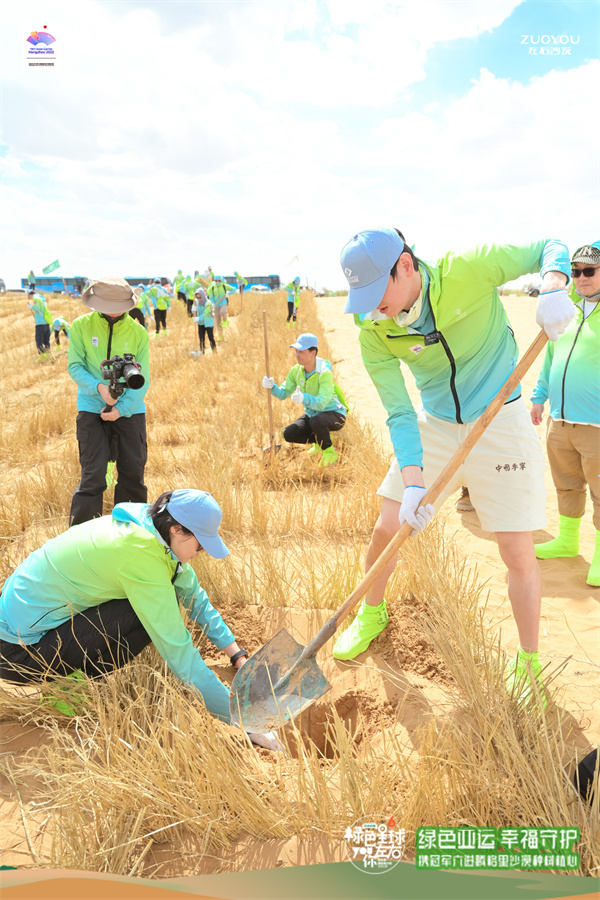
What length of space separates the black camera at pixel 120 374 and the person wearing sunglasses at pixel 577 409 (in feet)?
8.28

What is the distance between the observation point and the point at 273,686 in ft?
7.11

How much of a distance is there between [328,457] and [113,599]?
9.82 feet

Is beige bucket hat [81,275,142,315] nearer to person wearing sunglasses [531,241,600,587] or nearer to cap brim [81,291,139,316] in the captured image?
cap brim [81,291,139,316]

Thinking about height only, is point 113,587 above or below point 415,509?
below

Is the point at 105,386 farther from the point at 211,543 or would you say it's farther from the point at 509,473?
the point at 509,473

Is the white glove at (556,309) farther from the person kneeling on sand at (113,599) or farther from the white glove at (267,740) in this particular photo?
the white glove at (267,740)

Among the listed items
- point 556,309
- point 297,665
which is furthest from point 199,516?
point 556,309

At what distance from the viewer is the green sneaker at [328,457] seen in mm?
4878

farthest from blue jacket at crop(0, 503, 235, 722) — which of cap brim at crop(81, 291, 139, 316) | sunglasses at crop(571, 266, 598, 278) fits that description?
sunglasses at crop(571, 266, 598, 278)

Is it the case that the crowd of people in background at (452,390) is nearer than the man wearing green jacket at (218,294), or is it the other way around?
the crowd of people in background at (452,390)

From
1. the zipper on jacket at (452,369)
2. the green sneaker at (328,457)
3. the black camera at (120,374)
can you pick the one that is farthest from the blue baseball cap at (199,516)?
the green sneaker at (328,457)

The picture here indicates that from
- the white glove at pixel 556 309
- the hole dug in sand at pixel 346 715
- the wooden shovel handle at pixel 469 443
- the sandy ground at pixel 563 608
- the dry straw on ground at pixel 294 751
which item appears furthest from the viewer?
the sandy ground at pixel 563 608

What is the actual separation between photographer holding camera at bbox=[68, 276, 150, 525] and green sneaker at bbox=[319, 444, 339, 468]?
69.2 inches

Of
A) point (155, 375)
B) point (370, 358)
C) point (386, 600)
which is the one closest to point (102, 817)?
point (386, 600)
